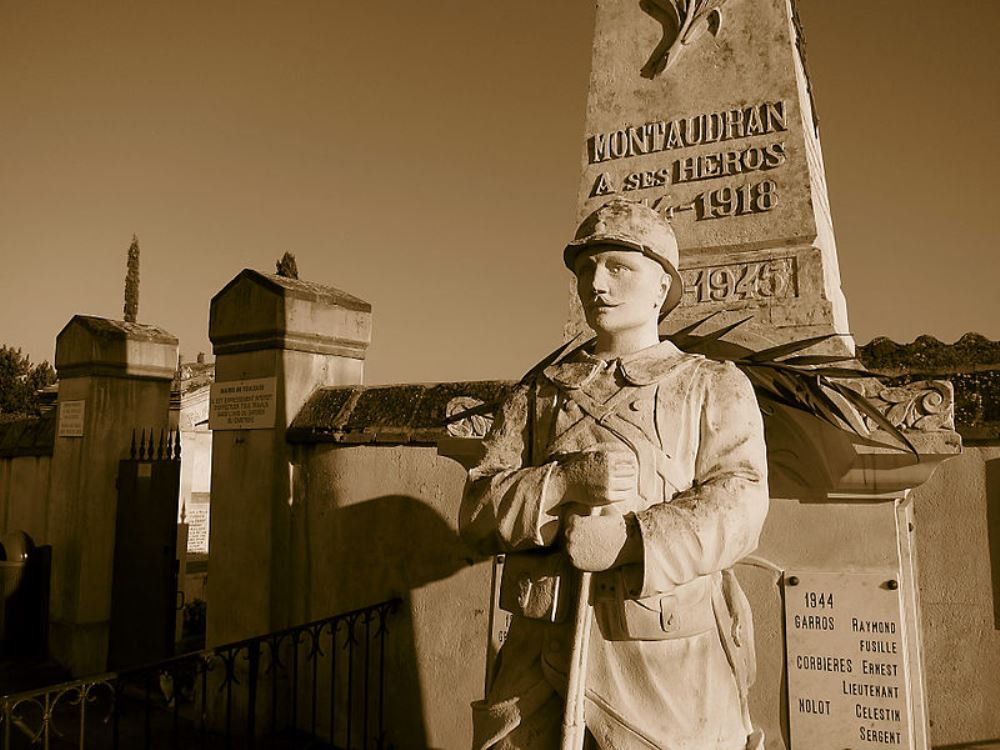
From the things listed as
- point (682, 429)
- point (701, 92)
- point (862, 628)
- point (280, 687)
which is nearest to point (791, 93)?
point (701, 92)

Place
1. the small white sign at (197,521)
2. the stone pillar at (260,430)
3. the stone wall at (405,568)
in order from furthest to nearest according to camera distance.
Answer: the small white sign at (197,521), the stone pillar at (260,430), the stone wall at (405,568)

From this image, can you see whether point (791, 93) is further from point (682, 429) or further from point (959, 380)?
point (682, 429)

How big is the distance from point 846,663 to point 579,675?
1481mm

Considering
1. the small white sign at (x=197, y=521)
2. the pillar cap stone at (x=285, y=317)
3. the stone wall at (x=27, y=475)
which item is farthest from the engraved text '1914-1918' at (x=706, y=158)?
the small white sign at (x=197, y=521)

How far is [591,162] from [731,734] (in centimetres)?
265

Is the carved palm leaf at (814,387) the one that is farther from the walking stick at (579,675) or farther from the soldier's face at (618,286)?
the walking stick at (579,675)

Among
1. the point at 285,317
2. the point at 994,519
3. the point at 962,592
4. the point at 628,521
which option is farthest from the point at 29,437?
the point at 994,519

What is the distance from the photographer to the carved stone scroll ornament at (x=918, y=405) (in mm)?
2736

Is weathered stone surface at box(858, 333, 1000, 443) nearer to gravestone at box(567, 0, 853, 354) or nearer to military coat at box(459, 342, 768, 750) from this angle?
gravestone at box(567, 0, 853, 354)

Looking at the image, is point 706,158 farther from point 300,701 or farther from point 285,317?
point 300,701

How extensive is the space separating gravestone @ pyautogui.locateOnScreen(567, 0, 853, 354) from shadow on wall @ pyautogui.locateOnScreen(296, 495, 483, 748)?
2122mm

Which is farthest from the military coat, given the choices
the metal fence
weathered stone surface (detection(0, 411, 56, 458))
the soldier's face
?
weathered stone surface (detection(0, 411, 56, 458))

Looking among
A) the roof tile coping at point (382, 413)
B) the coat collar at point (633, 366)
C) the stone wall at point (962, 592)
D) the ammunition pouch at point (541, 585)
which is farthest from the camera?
the roof tile coping at point (382, 413)

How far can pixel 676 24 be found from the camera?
12.0 feet
